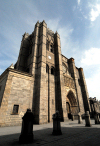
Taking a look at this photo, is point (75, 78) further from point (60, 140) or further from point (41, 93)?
point (60, 140)

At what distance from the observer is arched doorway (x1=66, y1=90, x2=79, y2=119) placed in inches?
739

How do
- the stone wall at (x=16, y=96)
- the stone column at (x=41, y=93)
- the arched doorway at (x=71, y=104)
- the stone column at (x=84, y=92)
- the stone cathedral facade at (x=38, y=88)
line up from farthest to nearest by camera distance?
the stone column at (x=84, y=92), the arched doorway at (x=71, y=104), the stone column at (x=41, y=93), the stone cathedral facade at (x=38, y=88), the stone wall at (x=16, y=96)

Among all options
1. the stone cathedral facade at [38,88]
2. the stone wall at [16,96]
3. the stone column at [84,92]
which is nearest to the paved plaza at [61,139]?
the stone wall at [16,96]

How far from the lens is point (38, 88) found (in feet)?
45.5

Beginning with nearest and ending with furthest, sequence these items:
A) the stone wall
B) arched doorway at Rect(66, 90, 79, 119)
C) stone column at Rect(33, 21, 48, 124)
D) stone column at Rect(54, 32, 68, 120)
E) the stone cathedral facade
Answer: the stone wall < the stone cathedral facade < stone column at Rect(33, 21, 48, 124) < stone column at Rect(54, 32, 68, 120) < arched doorway at Rect(66, 90, 79, 119)

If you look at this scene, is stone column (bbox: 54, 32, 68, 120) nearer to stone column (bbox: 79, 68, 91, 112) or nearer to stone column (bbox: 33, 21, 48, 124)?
stone column (bbox: 33, 21, 48, 124)

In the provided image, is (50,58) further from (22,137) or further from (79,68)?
(22,137)

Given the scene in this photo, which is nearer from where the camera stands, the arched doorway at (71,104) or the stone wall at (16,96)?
the stone wall at (16,96)

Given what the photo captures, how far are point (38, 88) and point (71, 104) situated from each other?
1039cm

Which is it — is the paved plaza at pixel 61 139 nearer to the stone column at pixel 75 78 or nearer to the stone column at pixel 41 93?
the stone column at pixel 41 93

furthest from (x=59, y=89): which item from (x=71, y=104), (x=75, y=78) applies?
(x=75, y=78)

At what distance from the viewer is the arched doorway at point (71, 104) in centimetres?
1878

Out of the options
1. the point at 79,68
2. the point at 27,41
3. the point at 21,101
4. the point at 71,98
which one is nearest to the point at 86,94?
the point at 71,98

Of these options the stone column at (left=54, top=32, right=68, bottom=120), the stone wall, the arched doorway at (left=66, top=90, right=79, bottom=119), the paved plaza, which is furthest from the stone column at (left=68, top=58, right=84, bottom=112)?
the paved plaza
